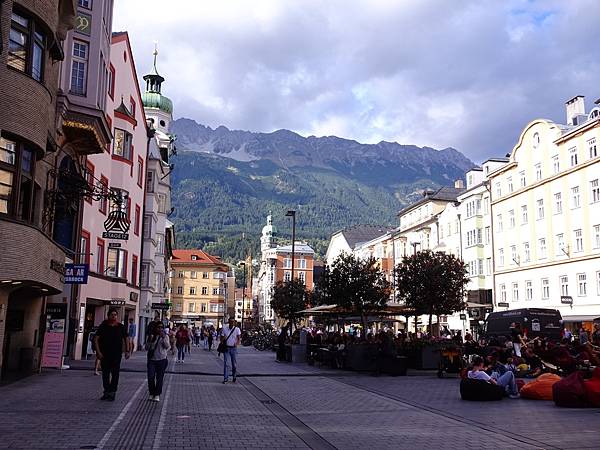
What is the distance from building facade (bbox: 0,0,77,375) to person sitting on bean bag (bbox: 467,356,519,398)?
37.5ft

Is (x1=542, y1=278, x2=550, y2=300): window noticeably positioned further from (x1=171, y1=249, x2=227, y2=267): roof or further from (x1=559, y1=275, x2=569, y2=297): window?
(x1=171, y1=249, x2=227, y2=267): roof

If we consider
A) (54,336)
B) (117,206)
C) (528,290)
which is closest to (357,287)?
(117,206)

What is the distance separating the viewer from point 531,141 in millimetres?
51781

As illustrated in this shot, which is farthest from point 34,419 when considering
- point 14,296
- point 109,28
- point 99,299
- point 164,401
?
point 99,299

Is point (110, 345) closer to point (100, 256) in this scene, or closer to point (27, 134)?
point (27, 134)

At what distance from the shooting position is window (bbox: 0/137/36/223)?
16.0m

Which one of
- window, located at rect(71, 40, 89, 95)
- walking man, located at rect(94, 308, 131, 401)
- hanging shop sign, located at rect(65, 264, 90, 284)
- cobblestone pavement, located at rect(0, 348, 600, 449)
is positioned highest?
window, located at rect(71, 40, 89, 95)

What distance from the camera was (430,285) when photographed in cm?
3061

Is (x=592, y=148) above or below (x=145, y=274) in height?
above

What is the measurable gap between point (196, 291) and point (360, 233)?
3178 centimetres

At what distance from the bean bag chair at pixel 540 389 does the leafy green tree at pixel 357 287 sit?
45.9 ft

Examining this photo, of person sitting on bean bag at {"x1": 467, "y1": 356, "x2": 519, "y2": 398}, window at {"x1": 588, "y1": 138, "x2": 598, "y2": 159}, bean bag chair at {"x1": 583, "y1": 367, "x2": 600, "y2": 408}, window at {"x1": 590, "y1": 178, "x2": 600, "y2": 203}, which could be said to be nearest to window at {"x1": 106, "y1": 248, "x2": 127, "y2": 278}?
person sitting on bean bag at {"x1": 467, "y1": 356, "x2": 519, "y2": 398}

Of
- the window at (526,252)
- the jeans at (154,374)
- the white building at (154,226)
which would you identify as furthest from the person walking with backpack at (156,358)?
the window at (526,252)

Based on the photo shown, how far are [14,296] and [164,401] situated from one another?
30.4 ft
